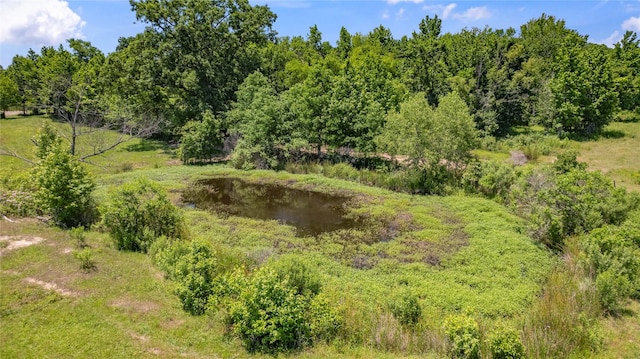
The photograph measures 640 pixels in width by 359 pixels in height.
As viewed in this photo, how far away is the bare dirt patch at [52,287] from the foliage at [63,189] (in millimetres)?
4288

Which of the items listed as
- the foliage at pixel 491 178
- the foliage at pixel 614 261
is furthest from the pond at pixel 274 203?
the foliage at pixel 614 261

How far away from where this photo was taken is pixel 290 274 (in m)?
10.2

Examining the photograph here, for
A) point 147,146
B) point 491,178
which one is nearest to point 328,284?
point 491,178

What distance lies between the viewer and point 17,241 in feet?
44.0

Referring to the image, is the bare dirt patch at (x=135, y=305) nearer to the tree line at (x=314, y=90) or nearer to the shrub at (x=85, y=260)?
the shrub at (x=85, y=260)

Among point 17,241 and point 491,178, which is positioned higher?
point 491,178

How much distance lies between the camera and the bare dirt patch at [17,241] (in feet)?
42.3

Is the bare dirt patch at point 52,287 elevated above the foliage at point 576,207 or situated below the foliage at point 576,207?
below

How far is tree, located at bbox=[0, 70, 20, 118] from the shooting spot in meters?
44.5

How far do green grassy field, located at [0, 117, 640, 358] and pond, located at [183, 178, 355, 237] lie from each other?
112 centimetres

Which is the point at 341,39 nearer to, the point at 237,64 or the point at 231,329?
the point at 237,64

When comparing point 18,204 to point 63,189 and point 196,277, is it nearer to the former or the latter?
point 63,189

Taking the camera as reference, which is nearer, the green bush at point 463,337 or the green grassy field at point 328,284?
the green bush at point 463,337

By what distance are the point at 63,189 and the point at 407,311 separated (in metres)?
13.8
